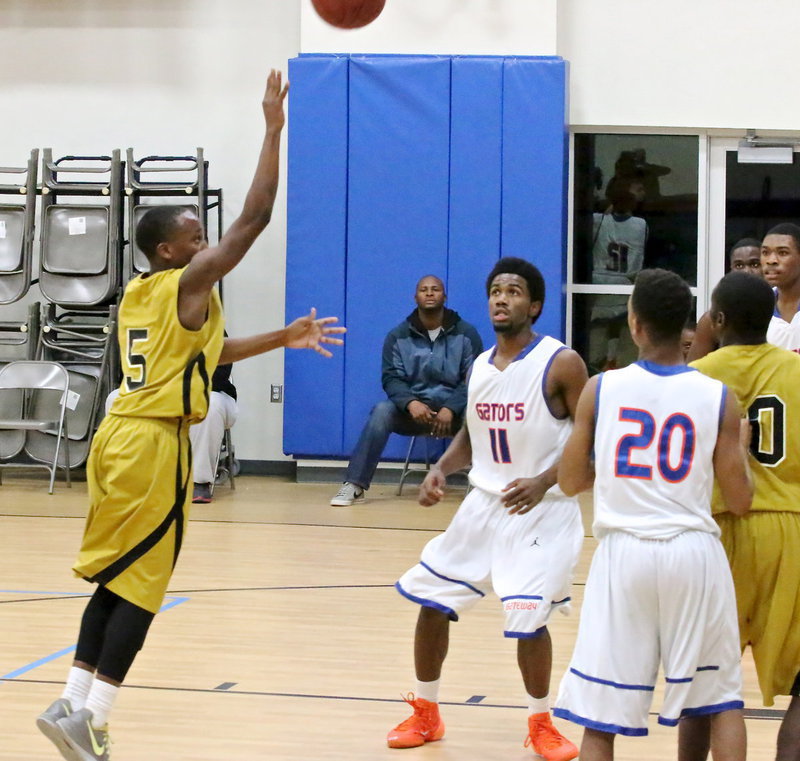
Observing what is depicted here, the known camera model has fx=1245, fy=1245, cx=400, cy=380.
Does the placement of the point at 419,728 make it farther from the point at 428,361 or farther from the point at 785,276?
the point at 428,361

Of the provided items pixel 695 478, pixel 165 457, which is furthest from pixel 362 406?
pixel 695 478

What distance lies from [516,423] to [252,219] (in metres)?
1.03

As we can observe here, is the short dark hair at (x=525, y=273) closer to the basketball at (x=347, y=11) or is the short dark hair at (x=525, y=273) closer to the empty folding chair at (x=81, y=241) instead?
the basketball at (x=347, y=11)

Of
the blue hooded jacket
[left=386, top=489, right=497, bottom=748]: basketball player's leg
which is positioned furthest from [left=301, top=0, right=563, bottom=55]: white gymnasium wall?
[left=386, top=489, right=497, bottom=748]: basketball player's leg

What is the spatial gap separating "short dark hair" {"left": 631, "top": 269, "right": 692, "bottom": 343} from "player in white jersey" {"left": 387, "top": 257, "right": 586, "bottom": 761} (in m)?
0.82

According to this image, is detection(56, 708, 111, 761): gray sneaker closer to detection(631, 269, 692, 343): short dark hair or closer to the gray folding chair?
detection(631, 269, 692, 343): short dark hair

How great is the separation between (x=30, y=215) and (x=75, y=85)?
148cm

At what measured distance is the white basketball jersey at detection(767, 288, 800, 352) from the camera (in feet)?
15.7

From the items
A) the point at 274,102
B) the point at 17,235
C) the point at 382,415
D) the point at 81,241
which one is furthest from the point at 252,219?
the point at 17,235

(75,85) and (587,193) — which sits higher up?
(75,85)

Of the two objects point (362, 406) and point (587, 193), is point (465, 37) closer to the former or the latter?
point (587, 193)

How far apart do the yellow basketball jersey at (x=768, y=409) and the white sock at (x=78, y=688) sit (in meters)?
1.77

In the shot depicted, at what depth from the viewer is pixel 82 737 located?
3291 millimetres

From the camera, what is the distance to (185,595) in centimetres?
597
